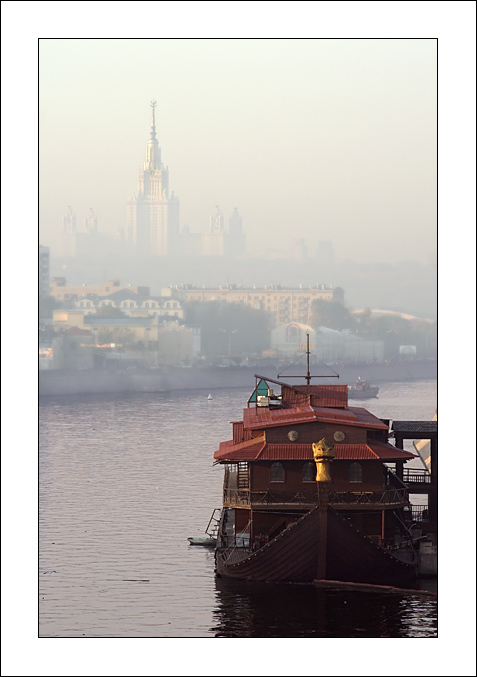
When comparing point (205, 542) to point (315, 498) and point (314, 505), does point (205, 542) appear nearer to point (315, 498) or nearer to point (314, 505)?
point (315, 498)

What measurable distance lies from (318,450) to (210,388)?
145259 mm

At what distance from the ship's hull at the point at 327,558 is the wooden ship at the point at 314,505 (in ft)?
0.10

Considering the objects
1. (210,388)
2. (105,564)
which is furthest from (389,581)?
(210,388)

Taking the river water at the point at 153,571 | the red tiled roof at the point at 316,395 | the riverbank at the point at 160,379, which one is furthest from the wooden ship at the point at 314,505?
the riverbank at the point at 160,379

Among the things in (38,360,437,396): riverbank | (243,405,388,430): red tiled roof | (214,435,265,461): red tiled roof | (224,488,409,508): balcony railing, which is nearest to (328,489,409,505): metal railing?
(224,488,409,508): balcony railing

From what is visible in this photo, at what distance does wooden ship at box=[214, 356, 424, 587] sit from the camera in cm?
3219

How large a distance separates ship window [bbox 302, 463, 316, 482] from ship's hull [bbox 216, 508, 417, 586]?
2162mm

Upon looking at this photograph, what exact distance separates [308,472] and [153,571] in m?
6.79

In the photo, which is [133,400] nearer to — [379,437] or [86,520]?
[86,520]

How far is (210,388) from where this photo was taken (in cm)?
17625

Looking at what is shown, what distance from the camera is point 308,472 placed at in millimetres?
33969

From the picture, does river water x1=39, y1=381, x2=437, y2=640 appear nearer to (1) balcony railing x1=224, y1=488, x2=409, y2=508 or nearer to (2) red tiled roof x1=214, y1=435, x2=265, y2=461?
(1) balcony railing x1=224, y1=488, x2=409, y2=508

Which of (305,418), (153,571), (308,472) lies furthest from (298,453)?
(153,571)

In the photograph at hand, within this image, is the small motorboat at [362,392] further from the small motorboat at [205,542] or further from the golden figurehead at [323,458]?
the golden figurehead at [323,458]
